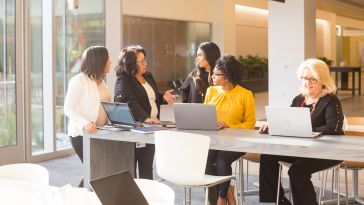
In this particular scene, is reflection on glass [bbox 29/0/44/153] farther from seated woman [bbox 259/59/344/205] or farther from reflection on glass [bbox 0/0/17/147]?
seated woman [bbox 259/59/344/205]

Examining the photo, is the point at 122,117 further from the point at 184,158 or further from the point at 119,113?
the point at 184,158

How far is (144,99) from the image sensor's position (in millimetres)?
5348

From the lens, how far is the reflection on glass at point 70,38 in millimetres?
8023

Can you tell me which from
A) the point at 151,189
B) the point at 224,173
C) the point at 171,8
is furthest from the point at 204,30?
the point at 151,189

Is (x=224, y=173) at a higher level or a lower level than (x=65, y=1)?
lower

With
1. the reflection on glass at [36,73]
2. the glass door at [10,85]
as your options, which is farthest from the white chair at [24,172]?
the reflection on glass at [36,73]

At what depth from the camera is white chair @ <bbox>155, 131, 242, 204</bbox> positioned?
3.91 m

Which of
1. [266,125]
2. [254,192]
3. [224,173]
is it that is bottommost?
[254,192]

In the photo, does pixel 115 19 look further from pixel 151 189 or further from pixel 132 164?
pixel 151 189

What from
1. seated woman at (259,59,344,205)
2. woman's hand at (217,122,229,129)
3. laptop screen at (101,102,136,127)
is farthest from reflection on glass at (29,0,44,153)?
seated woman at (259,59,344,205)

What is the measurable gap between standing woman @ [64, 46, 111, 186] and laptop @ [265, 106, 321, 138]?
1.59 meters

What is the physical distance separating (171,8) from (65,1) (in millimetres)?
8391

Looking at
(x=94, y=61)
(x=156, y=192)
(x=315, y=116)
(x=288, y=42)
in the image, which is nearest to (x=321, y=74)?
(x=315, y=116)

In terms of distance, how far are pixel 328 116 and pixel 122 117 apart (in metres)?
1.73
